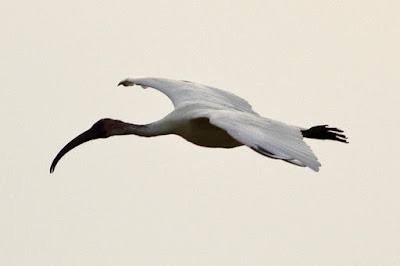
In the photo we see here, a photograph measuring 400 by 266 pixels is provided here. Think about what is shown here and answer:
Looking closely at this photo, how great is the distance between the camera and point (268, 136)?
17.3 metres

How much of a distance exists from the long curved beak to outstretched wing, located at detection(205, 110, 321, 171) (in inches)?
113

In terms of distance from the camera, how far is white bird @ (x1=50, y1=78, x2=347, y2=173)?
16875mm

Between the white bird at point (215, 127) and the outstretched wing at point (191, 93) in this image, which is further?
the outstretched wing at point (191, 93)

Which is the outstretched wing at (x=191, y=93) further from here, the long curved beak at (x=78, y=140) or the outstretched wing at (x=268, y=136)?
the outstretched wing at (x=268, y=136)

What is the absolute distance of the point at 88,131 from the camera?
2112 centimetres

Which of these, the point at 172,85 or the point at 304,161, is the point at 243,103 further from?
the point at 304,161

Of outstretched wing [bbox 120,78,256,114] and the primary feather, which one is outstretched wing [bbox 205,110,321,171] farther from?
outstretched wing [bbox 120,78,256,114]

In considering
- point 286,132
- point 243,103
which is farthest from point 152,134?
point 286,132

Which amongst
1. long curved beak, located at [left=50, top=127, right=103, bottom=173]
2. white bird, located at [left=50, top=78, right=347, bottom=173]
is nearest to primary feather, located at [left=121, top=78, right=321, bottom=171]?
white bird, located at [left=50, top=78, right=347, bottom=173]

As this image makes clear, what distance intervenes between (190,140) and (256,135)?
298 cm

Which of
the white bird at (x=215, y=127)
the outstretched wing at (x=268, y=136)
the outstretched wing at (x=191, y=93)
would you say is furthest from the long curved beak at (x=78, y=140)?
the outstretched wing at (x=268, y=136)

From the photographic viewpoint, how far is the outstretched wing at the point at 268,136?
54.1ft

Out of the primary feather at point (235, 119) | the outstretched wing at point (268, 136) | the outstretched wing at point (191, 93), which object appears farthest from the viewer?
the outstretched wing at point (191, 93)

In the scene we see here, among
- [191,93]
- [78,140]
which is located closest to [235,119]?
[191,93]
